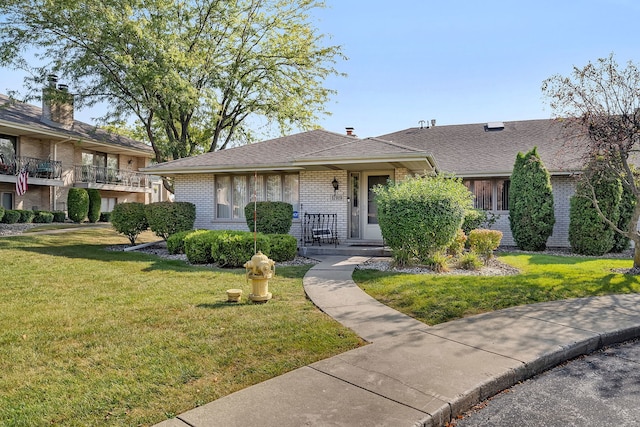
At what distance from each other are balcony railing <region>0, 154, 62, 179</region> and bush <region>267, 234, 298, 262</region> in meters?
17.5

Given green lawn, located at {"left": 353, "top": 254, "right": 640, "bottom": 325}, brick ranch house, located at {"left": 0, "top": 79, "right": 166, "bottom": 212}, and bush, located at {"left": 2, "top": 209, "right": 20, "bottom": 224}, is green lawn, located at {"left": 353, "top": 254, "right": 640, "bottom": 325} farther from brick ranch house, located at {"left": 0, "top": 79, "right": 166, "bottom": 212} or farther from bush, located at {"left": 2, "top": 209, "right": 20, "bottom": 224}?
brick ranch house, located at {"left": 0, "top": 79, "right": 166, "bottom": 212}

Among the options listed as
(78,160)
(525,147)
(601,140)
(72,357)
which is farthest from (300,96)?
(72,357)

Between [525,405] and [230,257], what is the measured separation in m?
7.35

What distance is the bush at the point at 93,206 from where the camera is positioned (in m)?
24.7

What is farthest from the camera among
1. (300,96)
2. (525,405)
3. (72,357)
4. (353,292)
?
(300,96)

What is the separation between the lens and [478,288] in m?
7.05

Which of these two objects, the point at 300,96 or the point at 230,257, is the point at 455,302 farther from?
the point at 300,96

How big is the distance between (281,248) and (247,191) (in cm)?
485

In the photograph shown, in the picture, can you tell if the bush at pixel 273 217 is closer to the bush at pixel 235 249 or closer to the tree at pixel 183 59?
the bush at pixel 235 249

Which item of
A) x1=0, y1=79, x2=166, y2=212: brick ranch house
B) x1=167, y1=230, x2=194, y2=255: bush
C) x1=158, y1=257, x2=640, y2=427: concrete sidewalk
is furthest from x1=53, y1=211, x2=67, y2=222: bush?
x1=158, y1=257, x2=640, y2=427: concrete sidewalk

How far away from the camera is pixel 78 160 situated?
25.4 metres

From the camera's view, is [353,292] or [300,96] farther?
[300,96]

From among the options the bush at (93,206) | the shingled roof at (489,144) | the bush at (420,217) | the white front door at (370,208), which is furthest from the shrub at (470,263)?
the bush at (93,206)

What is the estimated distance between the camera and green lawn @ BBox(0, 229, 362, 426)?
3.06m
